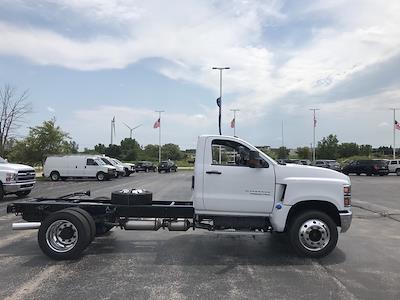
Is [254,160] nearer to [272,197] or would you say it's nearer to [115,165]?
[272,197]

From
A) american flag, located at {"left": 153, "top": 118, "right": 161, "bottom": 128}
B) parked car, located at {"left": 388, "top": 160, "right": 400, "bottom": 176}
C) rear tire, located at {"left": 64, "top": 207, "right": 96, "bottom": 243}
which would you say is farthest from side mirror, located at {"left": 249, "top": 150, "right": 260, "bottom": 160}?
american flag, located at {"left": 153, "top": 118, "right": 161, "bottom": 128}

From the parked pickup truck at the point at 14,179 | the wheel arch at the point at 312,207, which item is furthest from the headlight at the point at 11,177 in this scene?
the wheel arch at the point at 312,207

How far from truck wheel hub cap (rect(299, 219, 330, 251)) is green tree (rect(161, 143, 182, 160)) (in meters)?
123

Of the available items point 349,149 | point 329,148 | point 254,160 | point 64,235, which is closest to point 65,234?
point 64,235

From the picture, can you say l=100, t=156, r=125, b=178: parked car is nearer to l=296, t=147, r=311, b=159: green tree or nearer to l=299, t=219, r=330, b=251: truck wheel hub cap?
l=299, t=219, r=330, b=251: truck wheel hub cap

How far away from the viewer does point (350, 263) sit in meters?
7.84

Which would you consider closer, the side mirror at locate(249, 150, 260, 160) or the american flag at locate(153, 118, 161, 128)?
the side mirror at locate(249, 150, 260, 160)

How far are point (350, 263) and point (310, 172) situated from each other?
5.37 feet

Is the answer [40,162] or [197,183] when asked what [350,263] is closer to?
[197,183]

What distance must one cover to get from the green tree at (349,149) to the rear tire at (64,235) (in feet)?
401

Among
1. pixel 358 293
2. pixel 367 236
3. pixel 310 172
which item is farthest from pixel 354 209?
pixel 358 293

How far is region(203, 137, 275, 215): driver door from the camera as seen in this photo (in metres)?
8.23

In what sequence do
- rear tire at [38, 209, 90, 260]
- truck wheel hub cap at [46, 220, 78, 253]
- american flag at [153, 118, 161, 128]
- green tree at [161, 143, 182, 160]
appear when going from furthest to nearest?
green tree at [161, 143, 182, 160] → american flag at [153, 118, 161, 128] → truck wheel hub cap at [46, 220, 78, 253] → rear tire at [38, 209, 90, 260]

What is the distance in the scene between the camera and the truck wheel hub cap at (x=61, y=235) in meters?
7.94
